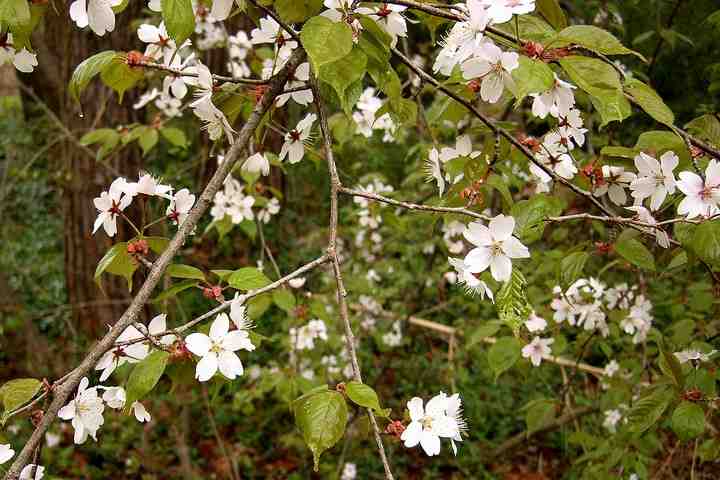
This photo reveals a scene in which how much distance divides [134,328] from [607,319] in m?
1.69

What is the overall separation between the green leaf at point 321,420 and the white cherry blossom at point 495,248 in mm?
282

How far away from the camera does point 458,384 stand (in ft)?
12.9

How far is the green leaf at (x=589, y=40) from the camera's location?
964mm

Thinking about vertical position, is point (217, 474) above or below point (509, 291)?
below

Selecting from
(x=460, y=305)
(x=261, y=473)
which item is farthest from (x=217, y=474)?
(x=460, y=305)

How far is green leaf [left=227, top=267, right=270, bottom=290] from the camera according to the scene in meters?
1.19

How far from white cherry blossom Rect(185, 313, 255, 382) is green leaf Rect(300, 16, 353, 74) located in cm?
41

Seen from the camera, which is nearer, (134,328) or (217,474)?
(134,328)

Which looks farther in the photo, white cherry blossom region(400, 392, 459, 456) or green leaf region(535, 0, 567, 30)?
green leaf region(535, 0, 567, 30)

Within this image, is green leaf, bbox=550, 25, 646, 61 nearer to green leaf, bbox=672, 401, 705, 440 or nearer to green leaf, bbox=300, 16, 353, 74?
green leaf, bbox=300, 16, 353, 74

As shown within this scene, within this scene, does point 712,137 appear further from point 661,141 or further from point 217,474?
point 217,474

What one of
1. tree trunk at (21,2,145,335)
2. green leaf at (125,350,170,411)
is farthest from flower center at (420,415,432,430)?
tree trunk at (21,2,145,335)

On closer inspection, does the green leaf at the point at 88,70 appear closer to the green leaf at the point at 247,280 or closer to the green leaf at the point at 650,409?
the green leaf at the point at 247,280

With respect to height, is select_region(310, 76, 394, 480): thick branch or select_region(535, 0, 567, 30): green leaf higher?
select_region(535, 0, 567, 30): green leaf
